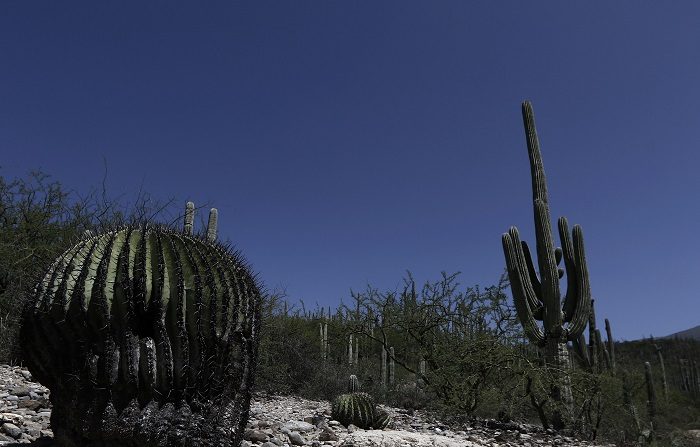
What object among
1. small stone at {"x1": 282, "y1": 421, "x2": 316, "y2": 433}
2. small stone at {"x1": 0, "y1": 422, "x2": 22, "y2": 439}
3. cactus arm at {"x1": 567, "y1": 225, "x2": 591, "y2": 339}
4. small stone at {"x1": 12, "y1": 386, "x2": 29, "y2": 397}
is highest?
cactus arm at {"x1": 567, "y1": 225, "x2": 591, "y2": 339}

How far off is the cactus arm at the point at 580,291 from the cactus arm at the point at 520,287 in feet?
2.26

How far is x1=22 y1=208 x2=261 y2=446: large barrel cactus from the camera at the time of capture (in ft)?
10.8

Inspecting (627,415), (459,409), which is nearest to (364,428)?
(459,409)

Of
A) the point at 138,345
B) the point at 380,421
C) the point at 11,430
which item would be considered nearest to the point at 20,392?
the point at 11,430

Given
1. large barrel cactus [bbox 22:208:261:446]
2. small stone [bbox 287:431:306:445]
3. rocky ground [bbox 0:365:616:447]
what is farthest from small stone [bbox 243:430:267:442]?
large barrel cactus [bbox 22:208:261:446]

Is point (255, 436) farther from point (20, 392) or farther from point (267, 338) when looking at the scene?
point (267, 338)

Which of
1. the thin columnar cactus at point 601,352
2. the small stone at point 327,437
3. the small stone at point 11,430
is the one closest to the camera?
the small stone at point 11,430

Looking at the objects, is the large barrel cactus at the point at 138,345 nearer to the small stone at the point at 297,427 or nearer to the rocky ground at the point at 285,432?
the rocky ground at the point at 285,432

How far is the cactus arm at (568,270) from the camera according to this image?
11.8 metres

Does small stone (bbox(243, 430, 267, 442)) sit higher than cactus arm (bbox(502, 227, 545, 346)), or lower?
lower

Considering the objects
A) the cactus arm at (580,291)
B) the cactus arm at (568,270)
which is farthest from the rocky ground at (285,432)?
the cactus arm at (568,270)

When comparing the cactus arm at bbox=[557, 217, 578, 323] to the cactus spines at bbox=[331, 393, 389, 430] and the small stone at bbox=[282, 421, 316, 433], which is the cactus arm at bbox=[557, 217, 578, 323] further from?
the small stone at bbox=[282, 421, 316, 433]

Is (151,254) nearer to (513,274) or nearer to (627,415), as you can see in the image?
(513,274)

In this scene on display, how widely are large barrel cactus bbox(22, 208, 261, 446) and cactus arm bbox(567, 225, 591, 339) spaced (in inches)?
372
